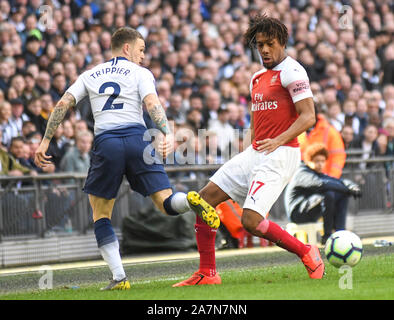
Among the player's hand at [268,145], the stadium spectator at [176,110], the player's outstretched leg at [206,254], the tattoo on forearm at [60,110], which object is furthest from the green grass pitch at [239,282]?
the stadium spectator at [176,110]

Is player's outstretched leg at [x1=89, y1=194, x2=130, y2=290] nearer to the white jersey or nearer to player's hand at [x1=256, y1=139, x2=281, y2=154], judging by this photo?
the white jersey

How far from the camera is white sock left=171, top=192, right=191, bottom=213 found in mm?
8102

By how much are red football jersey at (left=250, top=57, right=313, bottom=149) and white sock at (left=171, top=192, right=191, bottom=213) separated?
1073 mm

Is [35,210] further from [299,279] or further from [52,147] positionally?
[299,279]

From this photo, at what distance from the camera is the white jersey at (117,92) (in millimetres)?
8547

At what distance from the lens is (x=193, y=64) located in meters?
18.2

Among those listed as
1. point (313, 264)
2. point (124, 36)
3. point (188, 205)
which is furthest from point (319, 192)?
point (188, 205)

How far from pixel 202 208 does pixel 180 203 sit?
26 centimetres

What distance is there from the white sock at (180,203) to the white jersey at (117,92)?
893 mm

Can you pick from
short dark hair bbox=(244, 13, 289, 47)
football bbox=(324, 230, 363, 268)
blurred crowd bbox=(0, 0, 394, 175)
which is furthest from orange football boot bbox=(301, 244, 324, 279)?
blurred crowd bbox=(0, 0, 394, 175)

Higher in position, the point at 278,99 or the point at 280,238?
the point at 278,99

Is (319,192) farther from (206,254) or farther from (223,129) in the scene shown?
(206,254)

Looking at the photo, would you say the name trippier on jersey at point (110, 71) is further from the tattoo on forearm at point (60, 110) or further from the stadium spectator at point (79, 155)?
the stadium spectator at point (79, 155)
